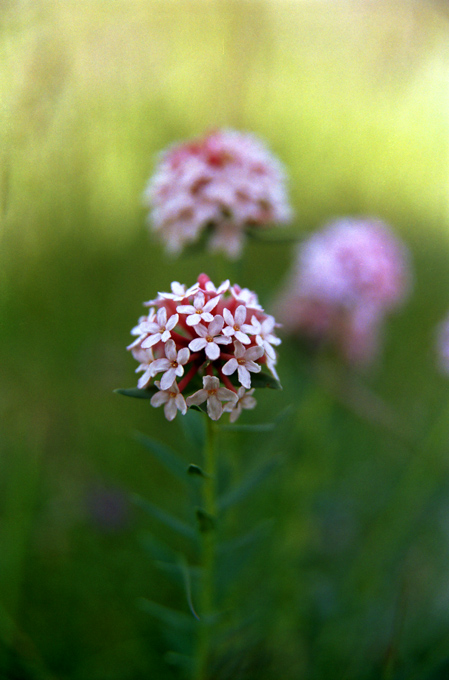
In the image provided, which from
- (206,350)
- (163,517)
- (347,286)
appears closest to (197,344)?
(206,350)

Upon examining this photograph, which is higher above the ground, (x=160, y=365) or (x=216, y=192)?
(x=216, y=192)

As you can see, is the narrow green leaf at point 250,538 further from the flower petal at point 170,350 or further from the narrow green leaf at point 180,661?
the flower petal at point 170,350

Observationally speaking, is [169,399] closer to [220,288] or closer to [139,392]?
[139,392]

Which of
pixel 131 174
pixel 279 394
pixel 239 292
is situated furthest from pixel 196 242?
pixel 131 174

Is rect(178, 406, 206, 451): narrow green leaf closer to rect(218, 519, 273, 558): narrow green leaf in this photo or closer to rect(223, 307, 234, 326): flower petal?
rect(218, 519, 273, 558): narrow green leaf

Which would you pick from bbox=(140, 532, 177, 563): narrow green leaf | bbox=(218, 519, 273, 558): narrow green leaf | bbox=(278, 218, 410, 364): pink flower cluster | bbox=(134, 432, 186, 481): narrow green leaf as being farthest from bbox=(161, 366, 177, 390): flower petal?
bbox=(278, 218, 410, 364): pink flower cluster

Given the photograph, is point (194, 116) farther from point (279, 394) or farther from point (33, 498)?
point (33, 498)

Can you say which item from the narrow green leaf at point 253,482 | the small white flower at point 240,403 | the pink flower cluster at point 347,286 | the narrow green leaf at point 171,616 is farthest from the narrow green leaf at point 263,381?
the pink flower cluster at point 347,286
